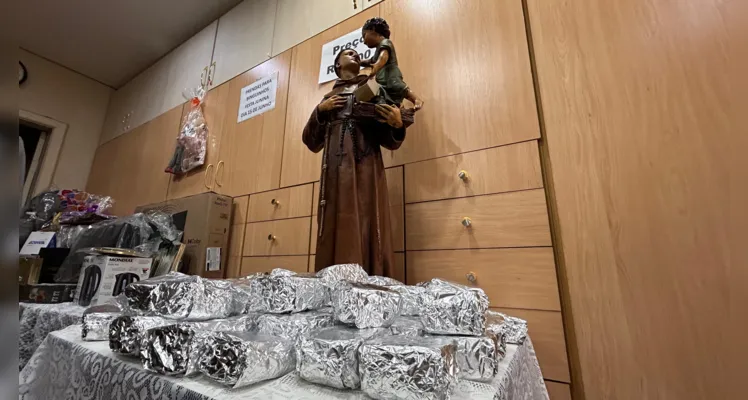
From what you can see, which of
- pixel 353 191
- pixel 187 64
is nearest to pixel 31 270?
pixel 353 191

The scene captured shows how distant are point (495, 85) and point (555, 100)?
185mm

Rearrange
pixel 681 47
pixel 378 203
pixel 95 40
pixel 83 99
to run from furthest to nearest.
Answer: pixel 83 99, pixel 95 40, pixel 378 203, pixel 681 47

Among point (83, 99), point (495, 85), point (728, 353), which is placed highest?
point (83, 99)

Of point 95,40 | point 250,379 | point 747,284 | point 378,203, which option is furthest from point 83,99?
point 747,284

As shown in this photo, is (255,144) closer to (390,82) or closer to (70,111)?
(390,82)

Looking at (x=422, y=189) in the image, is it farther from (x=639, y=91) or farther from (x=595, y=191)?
(x=639, y=91)

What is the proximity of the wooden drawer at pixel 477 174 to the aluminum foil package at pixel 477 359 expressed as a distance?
23.3 inches

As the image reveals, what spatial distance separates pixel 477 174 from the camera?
3.13 feet

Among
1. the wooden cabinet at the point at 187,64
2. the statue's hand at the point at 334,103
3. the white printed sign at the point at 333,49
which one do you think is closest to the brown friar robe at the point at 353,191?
the statue's hand at the point at 334,103

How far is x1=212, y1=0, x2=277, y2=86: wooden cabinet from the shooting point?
1.86 m

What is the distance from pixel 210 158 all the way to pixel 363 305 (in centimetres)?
175

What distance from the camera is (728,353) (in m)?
0.62

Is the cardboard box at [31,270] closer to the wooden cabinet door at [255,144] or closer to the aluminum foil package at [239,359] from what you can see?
the wooden cabinet door at [255,144]

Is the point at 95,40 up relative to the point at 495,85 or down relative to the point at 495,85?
up
